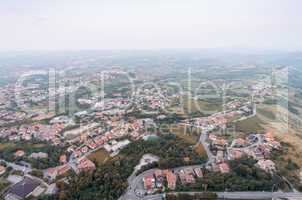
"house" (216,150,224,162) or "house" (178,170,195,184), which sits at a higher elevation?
"house" (216,150,224,162)

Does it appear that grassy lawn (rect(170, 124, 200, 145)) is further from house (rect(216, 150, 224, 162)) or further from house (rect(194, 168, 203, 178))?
house (rect(194, 168, 203, 178))

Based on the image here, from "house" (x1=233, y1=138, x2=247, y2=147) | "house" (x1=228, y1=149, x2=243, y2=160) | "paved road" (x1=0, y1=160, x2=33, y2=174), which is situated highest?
"house" (x1=233, y1=138, x2=247, y2=147)

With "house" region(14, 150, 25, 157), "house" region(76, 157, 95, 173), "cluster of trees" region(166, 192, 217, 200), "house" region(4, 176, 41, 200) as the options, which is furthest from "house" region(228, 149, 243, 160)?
"house" region(14, 150, 25, 157)

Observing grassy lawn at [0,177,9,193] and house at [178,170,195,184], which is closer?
house at [178,170,195,184]

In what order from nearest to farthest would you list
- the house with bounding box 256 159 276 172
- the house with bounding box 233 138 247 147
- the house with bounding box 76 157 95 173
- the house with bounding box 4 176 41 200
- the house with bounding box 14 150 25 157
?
the house with bounding box 4 176 41 200
the house with bounding box 256 159 276 172
the house with bounding box 76 157 95 173
the house with bounding box 14 150 25 157
the house with bounding box 233 138 247 147

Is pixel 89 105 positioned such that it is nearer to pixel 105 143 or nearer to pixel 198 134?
pixel 105 143

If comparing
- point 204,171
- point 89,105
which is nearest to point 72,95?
point 89,105

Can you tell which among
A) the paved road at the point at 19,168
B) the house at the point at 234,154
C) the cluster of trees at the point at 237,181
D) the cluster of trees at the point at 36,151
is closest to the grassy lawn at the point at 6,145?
the cluster of trees at the point at 36,151

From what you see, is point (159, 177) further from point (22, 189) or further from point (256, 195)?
point (22, 189)
